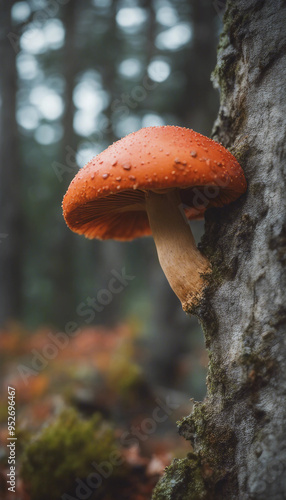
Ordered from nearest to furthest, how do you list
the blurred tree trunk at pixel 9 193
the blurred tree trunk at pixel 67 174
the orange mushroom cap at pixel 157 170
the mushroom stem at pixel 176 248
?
1. the orange mushroom cap at pixel 157 170
2. the mushroom stem at pixel 176 248
3. the blurred tree trunk at pixel 9 193
4. the blurred tree trunk at pixel 67 174

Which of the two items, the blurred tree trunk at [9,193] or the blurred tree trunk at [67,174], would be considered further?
the blurred tree trunk at [67,174]

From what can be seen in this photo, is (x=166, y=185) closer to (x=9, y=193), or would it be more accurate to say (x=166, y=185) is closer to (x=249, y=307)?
(x=249, y=307)

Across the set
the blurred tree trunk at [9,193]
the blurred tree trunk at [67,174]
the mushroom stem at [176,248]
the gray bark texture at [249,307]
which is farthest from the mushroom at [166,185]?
the blurred tree trunk at [67,174]

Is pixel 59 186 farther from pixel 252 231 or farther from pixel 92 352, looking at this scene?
pixel 252 231

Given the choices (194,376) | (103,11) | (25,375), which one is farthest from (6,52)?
Result: (194,376)

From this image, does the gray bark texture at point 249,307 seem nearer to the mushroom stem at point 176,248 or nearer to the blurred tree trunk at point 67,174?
the mushroom stem at point 176,248

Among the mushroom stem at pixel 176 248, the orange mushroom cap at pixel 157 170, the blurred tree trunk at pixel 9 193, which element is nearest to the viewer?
the orange mushroom cap at pixel 157 170

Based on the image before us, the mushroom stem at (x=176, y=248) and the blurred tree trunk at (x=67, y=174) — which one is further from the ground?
the blurred tree trunk at (x=67, y=174)
